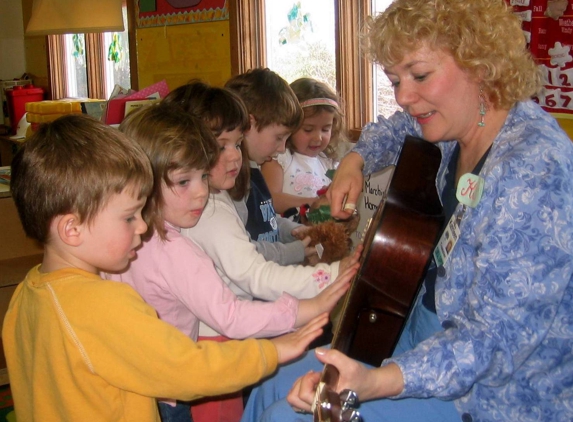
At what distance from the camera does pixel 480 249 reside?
1223mm

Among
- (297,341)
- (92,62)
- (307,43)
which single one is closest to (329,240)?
(297,341)

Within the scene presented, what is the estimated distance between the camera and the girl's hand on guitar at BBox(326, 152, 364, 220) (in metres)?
1.87

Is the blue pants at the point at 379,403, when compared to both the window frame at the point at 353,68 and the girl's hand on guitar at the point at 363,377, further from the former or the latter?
the window frame at the point at 353,68

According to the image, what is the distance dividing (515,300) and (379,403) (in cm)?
44

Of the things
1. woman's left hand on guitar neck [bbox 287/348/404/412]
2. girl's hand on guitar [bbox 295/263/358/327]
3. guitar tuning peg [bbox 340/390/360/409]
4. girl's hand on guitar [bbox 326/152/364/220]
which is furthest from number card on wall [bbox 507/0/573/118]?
guitar tuning peg [bbox 340/390/360/409]

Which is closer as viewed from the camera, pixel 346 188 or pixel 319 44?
pixel 346 188

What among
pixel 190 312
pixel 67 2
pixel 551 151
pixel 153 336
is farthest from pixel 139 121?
pixel 67 2

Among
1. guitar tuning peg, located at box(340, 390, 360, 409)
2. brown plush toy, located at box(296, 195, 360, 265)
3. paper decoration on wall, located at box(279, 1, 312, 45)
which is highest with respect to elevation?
paper decoration on wall, located at box(279, 1, 312, 45)

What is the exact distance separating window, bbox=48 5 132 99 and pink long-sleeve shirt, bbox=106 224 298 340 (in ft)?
15.2

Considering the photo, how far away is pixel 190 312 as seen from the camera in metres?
1.63

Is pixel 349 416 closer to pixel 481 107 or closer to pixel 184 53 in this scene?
pixel 481 107

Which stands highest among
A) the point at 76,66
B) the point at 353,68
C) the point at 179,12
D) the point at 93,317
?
the point at 179,12

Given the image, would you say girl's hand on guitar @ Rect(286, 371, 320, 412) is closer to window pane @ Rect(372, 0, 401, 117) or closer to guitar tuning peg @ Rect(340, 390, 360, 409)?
guitar tuning peg @ Rect(340, 390, 360, 409)

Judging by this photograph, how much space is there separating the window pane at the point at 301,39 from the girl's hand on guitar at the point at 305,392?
10.0 feet
